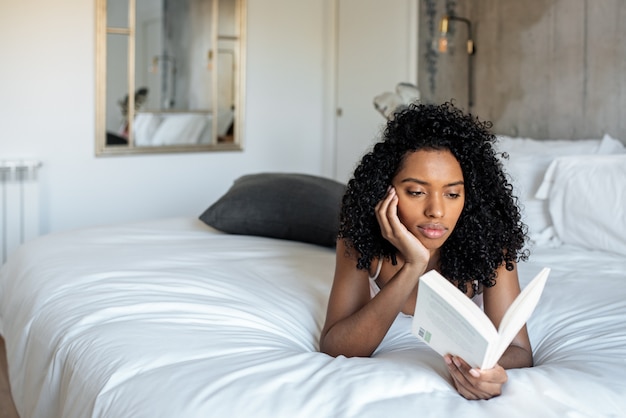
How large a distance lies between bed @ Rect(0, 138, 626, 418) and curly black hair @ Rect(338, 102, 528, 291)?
198 millimetres

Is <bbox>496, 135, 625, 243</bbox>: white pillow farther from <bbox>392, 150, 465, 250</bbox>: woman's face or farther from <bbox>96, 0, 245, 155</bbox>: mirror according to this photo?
<bbox>96, 0, 245, 155</bbox>: mirror

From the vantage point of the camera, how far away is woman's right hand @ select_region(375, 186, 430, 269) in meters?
1.50

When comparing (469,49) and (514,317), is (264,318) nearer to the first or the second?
(514,317)

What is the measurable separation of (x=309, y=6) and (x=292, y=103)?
2.03ft

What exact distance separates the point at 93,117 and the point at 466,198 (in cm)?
296

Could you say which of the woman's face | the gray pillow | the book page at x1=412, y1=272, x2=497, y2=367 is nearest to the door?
the gray pillow

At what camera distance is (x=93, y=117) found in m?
4.15

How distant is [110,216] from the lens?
169 inches

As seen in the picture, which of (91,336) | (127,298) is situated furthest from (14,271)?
(91,336)

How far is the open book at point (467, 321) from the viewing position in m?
1.16

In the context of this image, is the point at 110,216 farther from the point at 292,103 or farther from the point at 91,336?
the point at 91,336

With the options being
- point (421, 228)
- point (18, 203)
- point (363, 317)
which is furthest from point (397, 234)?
point (18, 203)

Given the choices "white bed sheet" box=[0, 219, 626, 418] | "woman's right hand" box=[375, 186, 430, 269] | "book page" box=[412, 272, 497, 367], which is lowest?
"white bed sheet" box=[0, 219, 626, 418]

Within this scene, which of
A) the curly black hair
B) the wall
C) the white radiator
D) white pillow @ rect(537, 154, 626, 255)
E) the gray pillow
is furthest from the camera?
the white radiator
